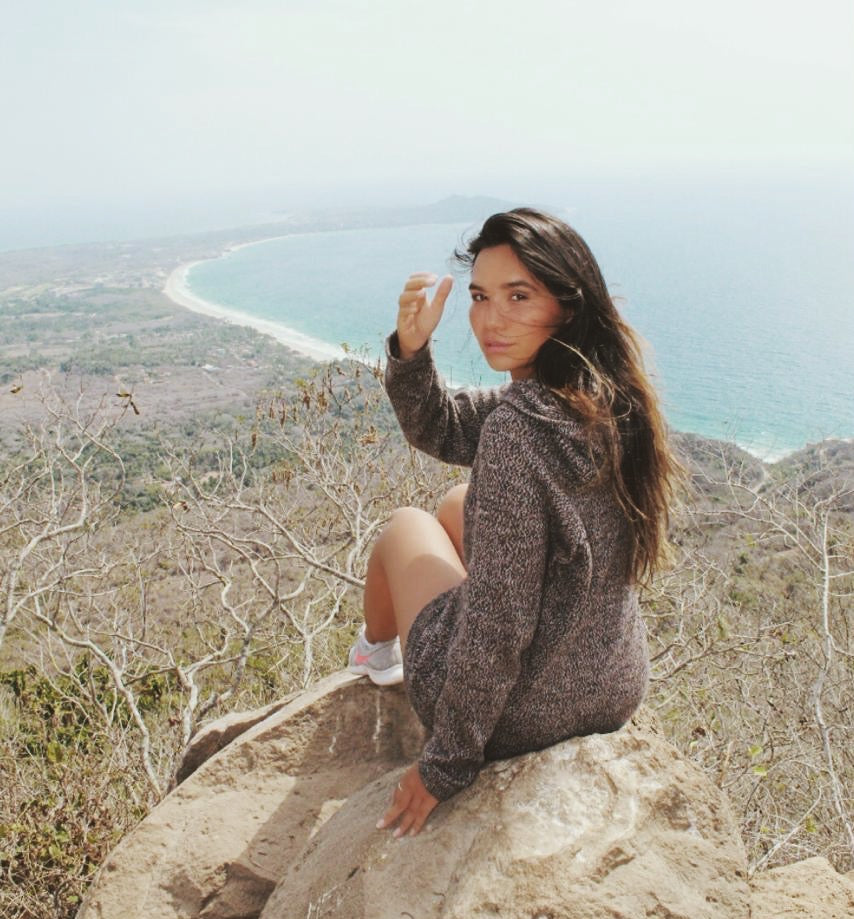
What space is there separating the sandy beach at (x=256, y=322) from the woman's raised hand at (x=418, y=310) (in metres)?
14.4

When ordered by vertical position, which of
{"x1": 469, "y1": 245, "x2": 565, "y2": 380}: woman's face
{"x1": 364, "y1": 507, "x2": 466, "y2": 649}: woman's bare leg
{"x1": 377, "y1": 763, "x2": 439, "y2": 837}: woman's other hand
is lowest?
{"x1": 377, "y1": 763, "x2": 439, "y2": 837}: woman's other hand

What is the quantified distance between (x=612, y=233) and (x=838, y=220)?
74.6 ft

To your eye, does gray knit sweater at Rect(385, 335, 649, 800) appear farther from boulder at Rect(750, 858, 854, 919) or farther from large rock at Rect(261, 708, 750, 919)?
boulder at Rect(750, 858, 854, 919)

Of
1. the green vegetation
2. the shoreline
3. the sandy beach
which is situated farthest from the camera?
the sandy beach

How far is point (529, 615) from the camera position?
138 centimetres

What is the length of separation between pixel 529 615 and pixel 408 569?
51 centimetres

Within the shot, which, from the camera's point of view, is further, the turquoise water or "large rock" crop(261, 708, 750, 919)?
the turquoise water

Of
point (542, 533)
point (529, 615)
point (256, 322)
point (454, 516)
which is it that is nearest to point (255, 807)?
point (454, 516)

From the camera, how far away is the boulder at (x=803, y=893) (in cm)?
179

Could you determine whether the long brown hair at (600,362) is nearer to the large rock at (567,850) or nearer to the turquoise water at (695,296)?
the turquoise water at (695,296)

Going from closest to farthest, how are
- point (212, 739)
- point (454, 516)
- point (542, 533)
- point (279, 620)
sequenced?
point (542, 533) < point (454, 516) < point (212, 739) < point (279, 620)

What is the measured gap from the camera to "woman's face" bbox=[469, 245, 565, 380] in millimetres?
1539

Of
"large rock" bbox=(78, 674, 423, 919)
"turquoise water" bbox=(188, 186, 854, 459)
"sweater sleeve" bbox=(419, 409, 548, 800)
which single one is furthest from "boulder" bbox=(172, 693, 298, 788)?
"turquoise water" bbox=(188, 186, 854, 459)

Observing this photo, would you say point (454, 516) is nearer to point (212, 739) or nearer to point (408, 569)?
point (408, 569)
